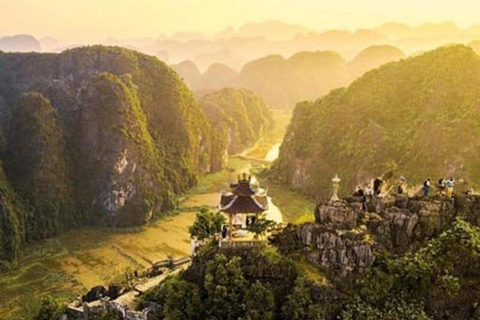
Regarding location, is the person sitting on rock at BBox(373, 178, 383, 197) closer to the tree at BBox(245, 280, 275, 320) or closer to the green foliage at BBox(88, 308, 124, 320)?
the tree at BBox(245, 280, 275, 320)

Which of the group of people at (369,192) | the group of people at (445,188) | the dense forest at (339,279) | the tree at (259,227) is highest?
the group of people at (445,188)

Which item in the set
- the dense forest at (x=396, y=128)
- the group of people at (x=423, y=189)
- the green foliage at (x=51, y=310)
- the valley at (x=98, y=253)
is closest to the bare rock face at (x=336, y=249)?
the group of people at (x=423, y=189)

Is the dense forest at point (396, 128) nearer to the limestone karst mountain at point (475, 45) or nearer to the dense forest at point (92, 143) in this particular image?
the dense forest at point (92, 143)

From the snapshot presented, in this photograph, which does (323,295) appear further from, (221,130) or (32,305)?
(221,130)

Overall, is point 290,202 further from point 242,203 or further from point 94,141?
point 242,203

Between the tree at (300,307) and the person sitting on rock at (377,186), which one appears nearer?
the tree at (300,307)

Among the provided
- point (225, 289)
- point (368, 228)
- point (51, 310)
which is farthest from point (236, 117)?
point (225, 289)

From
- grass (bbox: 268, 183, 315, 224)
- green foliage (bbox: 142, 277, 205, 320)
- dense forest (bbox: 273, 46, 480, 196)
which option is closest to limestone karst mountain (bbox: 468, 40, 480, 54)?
dense forest (bbox: 273, 46, 480, 196)
